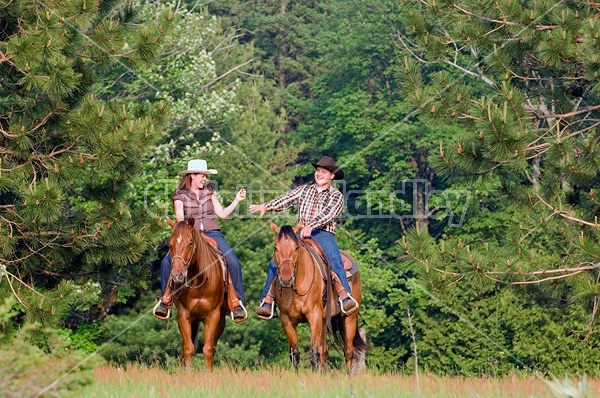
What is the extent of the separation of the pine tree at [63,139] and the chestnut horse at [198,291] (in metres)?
2.70

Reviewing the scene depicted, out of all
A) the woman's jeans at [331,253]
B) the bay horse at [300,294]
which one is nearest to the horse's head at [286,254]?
the bay horse at [300,294]

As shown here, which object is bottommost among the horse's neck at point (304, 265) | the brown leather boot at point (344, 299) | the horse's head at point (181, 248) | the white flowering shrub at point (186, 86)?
the brown leather boot at point (344, 299)

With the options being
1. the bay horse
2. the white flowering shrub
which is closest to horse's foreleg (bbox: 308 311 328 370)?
the bay horse

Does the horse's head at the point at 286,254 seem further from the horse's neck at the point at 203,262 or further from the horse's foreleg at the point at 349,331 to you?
the horse's foreleg at the point at 349,331

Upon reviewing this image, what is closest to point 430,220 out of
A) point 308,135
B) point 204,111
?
point 308,135

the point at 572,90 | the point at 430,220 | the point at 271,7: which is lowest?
the point at 430,220

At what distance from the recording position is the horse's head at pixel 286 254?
13336 millimetres

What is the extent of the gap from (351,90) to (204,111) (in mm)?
12880

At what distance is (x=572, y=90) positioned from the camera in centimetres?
1745

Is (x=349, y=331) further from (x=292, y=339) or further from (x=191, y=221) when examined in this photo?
(x=191, y=221)

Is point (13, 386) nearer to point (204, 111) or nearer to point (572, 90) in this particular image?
point (572, 90)

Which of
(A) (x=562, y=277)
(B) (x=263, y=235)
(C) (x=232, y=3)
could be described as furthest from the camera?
(C) (x=232, y=3)

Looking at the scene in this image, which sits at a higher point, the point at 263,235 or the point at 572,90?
the point at 572,90

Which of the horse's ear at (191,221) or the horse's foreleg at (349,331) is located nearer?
the horse's ear at (191,221)
